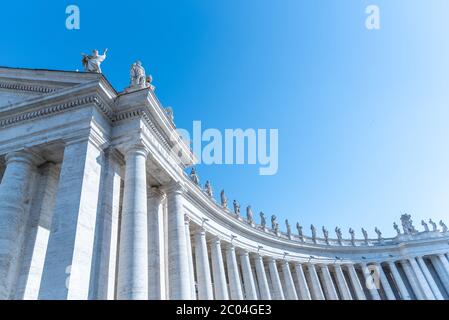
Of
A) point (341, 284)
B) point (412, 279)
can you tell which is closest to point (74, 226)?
point (341, 284)

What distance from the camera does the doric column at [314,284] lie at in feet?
213

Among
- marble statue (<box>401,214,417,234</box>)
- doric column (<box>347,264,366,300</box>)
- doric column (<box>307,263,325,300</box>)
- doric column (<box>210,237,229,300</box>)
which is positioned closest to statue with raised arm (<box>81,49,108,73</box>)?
→ doric column (<box>210,237,229,300</box>)

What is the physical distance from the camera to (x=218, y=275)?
129ft

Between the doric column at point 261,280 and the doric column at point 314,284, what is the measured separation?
709 inches

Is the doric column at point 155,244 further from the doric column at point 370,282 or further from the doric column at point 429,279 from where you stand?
the doric column at point 429,279

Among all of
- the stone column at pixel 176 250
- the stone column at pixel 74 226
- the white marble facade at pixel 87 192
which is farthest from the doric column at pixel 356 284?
the stone column at pixel 74 226

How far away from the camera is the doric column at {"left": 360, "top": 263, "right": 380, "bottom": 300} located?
78.5m

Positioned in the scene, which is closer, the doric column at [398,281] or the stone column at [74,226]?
the stone column at [74,226]

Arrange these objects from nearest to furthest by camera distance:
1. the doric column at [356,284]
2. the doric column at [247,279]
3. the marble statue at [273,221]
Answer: the doric column at [247,279]
the marble statue at [273,221]
the doric column at [356,284]

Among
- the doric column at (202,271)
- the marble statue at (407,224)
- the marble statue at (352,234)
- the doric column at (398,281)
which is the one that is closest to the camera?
the doric column at (202,271)

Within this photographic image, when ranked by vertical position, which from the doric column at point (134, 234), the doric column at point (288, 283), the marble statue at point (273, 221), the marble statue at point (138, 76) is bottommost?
the doric column at point (134, 234)
